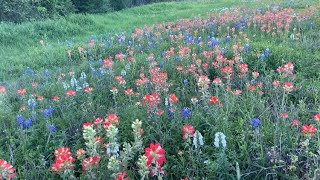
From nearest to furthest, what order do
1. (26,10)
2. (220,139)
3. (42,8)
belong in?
(220,139) < (26,10) < (42,8)

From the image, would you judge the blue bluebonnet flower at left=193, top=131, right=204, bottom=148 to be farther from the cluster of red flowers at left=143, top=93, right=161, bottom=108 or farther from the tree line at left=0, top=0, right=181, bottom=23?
the tree line at left=0, top=0, right=181, bottom=23

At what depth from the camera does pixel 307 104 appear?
154 inches

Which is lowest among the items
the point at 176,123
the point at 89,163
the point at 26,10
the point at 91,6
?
the point at 176,123

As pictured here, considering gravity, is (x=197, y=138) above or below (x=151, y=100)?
below

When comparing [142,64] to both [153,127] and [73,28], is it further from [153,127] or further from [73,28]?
[73,28]

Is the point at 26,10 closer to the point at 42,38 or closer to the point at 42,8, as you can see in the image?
the point at 42,8

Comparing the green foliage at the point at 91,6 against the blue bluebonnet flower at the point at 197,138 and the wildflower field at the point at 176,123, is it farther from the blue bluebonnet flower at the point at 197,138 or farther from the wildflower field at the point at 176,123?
the blue bluebonnet flower at the point at 197,138

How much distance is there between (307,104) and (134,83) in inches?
91.3

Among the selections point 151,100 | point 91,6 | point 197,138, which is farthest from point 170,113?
point 91,6

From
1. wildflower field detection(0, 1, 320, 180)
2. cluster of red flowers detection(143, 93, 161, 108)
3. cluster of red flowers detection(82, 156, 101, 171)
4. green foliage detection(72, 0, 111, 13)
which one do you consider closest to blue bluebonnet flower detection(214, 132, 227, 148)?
wildflower field detection(0, 1, 320, 180)

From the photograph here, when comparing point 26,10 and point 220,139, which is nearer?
point 220,139

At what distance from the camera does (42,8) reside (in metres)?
15.2

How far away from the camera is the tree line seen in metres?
14.2

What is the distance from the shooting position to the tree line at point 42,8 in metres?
14.2
